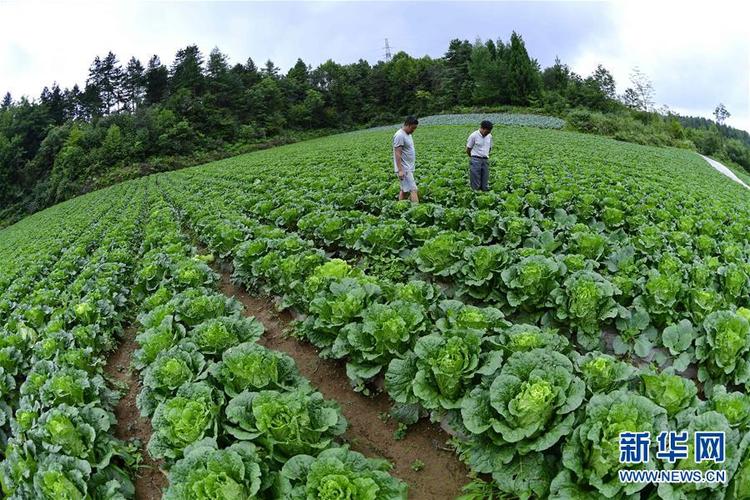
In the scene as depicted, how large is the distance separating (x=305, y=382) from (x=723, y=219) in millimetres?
8527

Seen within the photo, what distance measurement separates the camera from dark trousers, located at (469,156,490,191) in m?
9.53

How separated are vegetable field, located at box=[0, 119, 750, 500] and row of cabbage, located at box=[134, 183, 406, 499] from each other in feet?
0.05

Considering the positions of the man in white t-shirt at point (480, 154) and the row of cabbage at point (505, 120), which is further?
the row of cabbage at point (505, 120)

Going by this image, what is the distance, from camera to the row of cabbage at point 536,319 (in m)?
2.89

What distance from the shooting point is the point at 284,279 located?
589 centimetres

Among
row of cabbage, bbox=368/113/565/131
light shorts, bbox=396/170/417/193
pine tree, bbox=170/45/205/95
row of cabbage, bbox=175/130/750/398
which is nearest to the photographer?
row of cabbage, bbox=175/130/750/398

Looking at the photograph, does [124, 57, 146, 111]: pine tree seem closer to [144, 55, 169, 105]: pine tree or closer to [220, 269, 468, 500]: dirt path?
[144, 55, 169, 105]: pine tree

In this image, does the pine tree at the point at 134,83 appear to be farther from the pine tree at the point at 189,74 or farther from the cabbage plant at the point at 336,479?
the cabbage plant at the point at 336,479

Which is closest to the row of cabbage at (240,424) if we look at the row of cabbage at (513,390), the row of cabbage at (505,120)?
the row of cabbage at (513,390)

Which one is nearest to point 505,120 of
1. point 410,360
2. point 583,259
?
point 583,259

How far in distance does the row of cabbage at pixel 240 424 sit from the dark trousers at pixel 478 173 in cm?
628

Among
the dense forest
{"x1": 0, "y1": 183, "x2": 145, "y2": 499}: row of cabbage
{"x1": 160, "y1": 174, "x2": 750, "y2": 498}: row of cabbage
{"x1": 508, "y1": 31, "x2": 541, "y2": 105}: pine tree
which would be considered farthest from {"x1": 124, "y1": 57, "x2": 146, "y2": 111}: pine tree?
{"x1": 160, "y1": 174, "x2": 750, "y2": 498}: row of cabbage

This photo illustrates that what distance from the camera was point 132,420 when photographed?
4.52 meters

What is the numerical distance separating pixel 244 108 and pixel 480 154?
50395 millimetres
